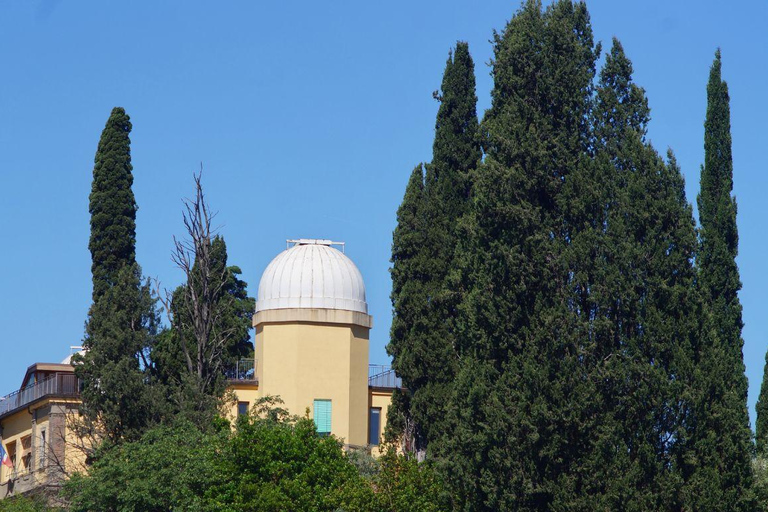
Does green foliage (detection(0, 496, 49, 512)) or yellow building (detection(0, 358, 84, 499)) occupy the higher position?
yellow building (detection(0, 358, 84, 499))

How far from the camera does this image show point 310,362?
48031 millimetres

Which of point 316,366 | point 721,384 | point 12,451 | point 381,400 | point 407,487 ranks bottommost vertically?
point 407,487

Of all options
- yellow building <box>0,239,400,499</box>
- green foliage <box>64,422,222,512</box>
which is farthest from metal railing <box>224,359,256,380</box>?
green foliage <box>64,422,222,512</box>

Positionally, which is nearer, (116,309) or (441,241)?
(441,241)

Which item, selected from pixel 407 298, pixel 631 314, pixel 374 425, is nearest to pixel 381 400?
pixel 374 425

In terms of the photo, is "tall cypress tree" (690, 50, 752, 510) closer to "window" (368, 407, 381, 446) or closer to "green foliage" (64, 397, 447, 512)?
"green foliage" (64, 397, 447, 512)

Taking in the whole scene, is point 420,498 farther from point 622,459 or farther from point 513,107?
point 513,107

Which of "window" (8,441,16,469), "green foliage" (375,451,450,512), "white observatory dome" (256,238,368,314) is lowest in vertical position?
"green foliage" (375,451,450,512)

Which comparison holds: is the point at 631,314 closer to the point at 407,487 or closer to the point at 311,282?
the point at 407,487

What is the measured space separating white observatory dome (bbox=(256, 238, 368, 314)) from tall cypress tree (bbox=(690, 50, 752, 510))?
12.5 metres

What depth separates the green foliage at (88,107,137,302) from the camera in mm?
49031

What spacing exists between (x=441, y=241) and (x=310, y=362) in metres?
6.88

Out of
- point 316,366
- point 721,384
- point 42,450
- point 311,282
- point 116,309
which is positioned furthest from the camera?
point 42,450

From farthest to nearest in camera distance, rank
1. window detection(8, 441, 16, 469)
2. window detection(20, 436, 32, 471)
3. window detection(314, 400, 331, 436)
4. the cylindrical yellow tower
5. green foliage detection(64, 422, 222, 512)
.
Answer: window detection(8, 441, 16, 469)
window detection(20, 436, 32, 471)
the cylindrical yellow tower
window detection(314, 400, 331, 436)
green foliage detection(64, 422, 222, 512)
